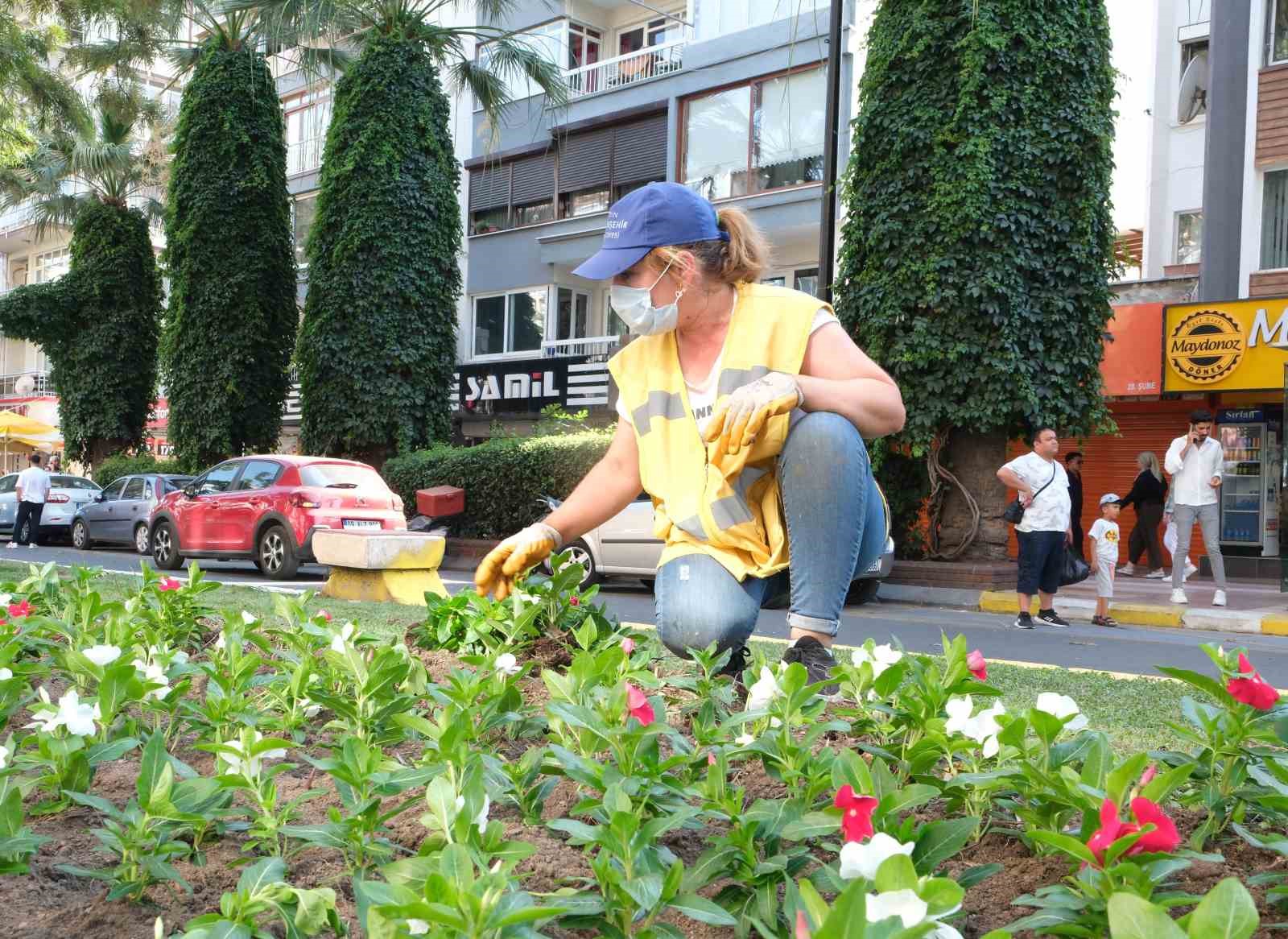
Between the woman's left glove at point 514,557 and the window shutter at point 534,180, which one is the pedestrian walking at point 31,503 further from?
the woman's left glove at point 514,557

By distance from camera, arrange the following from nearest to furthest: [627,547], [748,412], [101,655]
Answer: [101,655], [748,412], [627,547]

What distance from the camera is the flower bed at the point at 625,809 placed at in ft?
3.83

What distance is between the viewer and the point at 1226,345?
54.6 ft

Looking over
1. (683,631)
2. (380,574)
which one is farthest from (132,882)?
(380,574)

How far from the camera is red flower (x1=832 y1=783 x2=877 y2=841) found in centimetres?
123

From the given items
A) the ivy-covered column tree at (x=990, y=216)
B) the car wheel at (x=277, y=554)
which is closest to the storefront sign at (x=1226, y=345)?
the ivy-covered column tree at (x=990, y=216)

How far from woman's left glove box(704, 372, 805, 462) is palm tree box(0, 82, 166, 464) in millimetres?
29758

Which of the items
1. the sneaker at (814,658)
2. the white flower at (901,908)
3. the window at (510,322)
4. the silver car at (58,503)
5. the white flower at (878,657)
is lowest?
the silver car at (58,503)

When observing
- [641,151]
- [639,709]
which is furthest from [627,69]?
[639,709]

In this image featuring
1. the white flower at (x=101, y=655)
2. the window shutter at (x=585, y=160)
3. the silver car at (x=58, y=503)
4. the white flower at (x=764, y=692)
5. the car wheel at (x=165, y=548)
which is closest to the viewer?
the white flower at (x=764, y=692)

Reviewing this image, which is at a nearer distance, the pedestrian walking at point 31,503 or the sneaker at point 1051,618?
the sneaker at point 1051,618

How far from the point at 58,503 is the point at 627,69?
1569 cm

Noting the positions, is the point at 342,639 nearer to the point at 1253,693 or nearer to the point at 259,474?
the point at 1253,693

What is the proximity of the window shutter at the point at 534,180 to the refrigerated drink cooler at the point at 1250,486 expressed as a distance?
611 inches
